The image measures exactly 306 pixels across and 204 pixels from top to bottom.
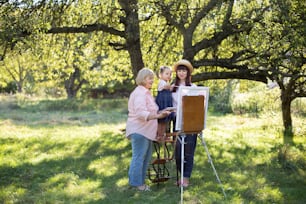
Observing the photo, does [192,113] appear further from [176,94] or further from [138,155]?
[138,155]

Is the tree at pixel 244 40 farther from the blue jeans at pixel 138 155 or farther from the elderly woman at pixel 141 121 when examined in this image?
the blue jeans at pixel 138 155

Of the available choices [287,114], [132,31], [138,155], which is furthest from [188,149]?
[287,114]

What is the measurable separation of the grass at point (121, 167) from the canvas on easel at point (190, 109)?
923 mm

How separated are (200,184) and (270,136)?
5.76m

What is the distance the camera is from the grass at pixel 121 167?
585 cm

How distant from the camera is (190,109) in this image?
542 cm

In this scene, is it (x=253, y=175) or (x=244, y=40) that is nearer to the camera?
(x=253, y=175)

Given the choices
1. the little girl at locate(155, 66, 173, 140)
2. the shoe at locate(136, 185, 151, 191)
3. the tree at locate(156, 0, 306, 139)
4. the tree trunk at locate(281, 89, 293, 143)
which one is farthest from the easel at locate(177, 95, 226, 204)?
the tree trunk at locate(281, 89, 293, 143)

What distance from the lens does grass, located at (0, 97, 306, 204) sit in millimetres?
5852

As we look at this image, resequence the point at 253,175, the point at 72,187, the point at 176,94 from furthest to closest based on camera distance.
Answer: the point at 253,175 → the point at 72,187 → the point at 176,94

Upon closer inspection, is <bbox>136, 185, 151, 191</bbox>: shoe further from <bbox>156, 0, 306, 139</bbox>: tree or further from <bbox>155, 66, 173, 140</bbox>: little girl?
<bbox>156, 0, 306, 139</bbox>: tree

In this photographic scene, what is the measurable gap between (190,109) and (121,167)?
2829 millimetres

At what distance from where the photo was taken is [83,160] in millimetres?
8570

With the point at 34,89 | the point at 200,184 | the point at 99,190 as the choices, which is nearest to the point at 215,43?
the point at 200,184
